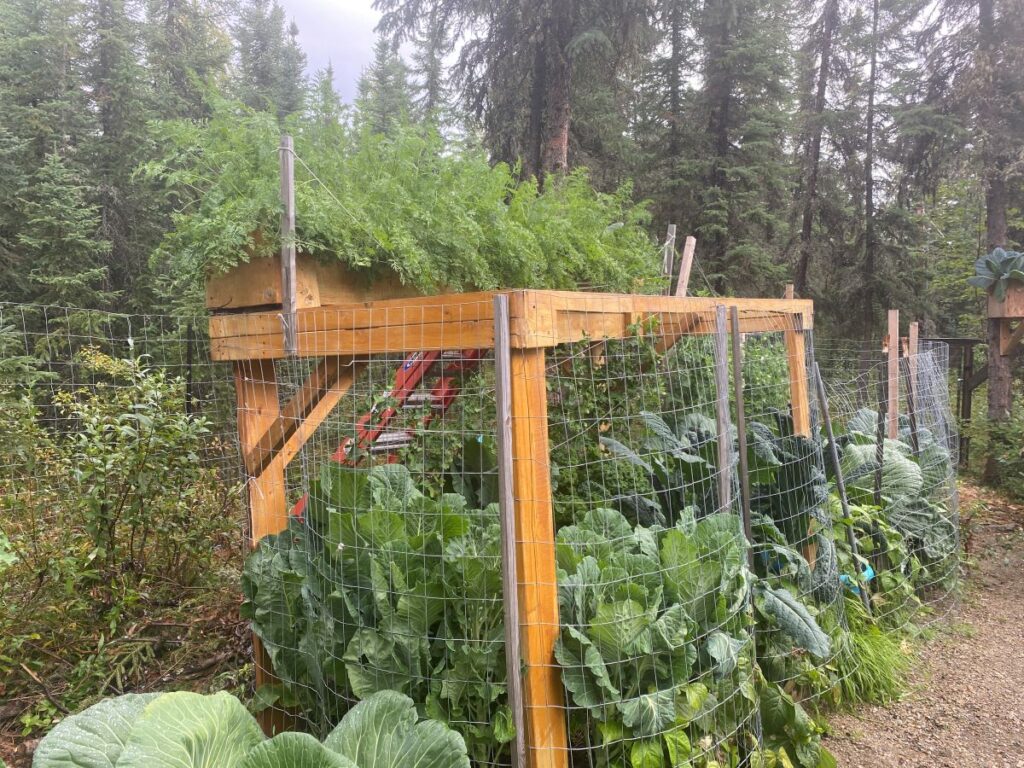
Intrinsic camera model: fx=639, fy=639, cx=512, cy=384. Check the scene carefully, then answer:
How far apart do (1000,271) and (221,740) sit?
758 cm

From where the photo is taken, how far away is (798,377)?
4.07 meters

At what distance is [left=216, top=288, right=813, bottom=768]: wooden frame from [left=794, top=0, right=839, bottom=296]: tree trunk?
11.2m

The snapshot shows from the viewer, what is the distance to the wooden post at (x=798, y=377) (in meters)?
4.07

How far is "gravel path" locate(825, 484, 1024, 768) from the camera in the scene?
3002mm

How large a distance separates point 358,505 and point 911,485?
409cm

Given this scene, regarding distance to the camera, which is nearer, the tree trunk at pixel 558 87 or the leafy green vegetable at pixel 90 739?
the leafy green vegetable at pixel 90 739

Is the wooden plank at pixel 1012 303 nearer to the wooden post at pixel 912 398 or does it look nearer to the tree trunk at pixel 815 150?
the wooden post at pixel 912 398

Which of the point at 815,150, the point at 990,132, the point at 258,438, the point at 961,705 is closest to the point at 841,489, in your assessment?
the point at 961,705

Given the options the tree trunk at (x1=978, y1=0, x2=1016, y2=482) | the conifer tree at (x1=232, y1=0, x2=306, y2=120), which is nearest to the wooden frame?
the tree trunk at (x1=978, y1=0, x2=1016, y2=482)

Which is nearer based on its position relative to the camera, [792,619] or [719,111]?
[792,619]

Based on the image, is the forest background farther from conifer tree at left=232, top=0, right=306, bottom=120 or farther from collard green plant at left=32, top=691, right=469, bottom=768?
collard green plant at left=32, top=691, right=469, bottom=768

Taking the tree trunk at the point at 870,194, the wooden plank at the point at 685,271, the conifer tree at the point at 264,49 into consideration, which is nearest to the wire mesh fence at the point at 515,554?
the wooden plank at the point at 685,271

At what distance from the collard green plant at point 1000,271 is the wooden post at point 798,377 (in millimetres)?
3516

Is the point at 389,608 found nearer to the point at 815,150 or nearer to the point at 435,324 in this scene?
the point at 435,324
